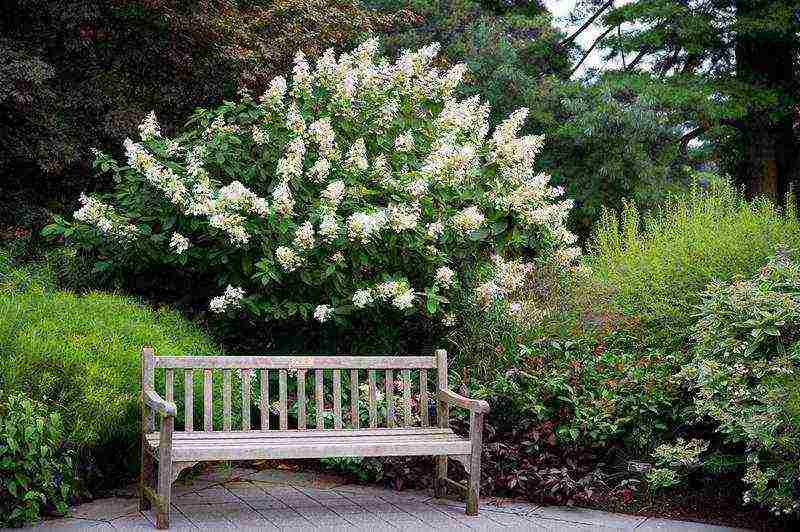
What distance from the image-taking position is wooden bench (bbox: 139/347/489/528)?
15.4 ft

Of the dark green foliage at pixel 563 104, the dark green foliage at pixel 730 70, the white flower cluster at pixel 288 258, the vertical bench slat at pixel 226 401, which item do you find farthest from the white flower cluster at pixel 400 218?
the dark green foliage at pixel 730 70

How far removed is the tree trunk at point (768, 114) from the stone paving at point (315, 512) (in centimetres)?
1074

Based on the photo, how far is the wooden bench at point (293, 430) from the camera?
4691 millimetres

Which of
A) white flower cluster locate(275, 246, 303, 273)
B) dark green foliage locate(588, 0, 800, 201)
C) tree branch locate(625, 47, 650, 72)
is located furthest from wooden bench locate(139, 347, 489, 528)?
tree branch locate(625, 47, 650, 72)

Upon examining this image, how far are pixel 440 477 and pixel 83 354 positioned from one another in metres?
2.20

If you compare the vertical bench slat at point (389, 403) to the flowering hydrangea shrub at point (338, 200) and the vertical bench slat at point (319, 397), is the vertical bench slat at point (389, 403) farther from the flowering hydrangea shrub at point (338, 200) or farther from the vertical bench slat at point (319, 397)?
the flowering hydrangea shrub at point (338, 200)

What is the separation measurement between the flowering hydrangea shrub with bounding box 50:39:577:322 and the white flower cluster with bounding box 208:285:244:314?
0.05 feet

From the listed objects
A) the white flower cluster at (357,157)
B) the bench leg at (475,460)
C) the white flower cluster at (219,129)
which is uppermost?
the white flower cluster at (219,129)

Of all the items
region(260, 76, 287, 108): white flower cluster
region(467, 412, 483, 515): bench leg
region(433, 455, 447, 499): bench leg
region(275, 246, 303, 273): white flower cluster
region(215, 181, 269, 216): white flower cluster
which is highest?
region(260, 76, 287, 108): white flower cluster

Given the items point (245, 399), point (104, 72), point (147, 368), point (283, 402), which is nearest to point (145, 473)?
point (147, 368)

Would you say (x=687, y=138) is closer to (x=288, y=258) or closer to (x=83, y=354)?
(x=288, y=258)

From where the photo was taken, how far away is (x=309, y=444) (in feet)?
16.4

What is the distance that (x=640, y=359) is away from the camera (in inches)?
267

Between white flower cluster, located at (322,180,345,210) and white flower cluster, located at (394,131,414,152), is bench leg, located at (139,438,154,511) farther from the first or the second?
white flower cluster, located at (394,131,414,152)
